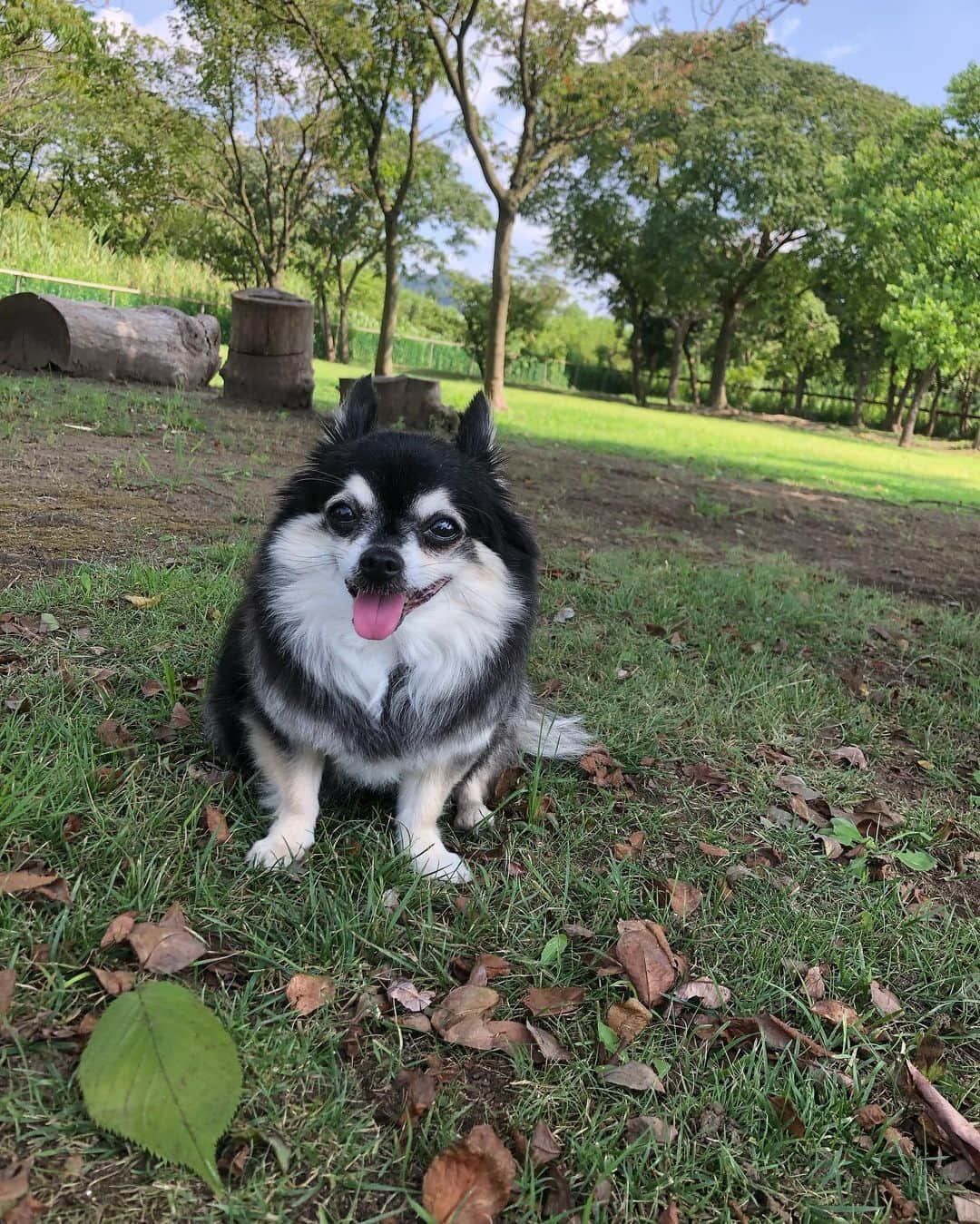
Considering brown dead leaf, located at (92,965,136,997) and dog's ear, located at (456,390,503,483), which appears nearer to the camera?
brown dead leaf, located at (92,965,136,997)

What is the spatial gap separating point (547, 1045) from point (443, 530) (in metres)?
1.23

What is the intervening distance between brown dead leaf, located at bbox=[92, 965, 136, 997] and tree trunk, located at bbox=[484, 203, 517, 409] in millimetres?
11852

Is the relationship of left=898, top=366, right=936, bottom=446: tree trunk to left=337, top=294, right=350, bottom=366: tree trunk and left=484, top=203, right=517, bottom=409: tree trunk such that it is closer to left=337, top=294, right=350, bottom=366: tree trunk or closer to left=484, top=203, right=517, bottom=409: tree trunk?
left=484, top=203, right=517, bottom=409: tree trunk

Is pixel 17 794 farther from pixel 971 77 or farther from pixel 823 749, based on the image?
pixel 971 77

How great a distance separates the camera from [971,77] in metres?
22.8

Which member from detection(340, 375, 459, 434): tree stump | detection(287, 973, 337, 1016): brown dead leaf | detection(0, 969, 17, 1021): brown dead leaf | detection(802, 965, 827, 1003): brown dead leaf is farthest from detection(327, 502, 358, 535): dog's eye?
detection(340, 375, 459, 434): tree stump

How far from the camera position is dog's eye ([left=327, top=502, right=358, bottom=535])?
2.07 metres

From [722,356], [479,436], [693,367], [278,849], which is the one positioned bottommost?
[278,849]

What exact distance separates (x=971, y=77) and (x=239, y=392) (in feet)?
82.9

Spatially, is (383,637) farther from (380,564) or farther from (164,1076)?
(164,1076)

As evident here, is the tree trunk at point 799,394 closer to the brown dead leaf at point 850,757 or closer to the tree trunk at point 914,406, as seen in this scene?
the tree trunk at point 914,406

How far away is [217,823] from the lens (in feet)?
6.86

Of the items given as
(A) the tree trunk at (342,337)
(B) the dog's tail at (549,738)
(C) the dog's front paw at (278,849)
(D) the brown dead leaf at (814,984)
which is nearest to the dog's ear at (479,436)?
(B) the dog's tail at (549,738)

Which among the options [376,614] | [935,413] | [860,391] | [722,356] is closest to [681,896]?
[376,614]
